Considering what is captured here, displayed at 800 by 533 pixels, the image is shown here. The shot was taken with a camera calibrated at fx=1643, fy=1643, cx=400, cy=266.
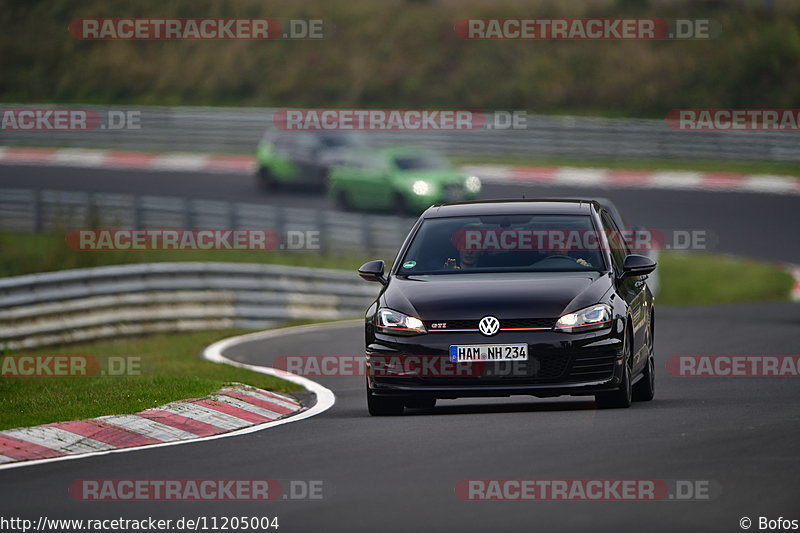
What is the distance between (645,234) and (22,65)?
1801 inches

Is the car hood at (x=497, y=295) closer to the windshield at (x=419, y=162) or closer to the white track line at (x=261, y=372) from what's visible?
the white track line at (x=261, y=372)

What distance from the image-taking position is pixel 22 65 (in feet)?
196

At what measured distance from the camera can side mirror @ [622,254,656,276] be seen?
1212 cm

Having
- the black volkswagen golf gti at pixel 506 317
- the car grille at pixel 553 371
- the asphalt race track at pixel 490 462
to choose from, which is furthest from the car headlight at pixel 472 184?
the car grille at pixel 553 371

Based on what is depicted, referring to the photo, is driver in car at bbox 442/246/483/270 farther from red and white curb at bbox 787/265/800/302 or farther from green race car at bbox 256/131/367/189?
green race car at bbox 256/131/367/189

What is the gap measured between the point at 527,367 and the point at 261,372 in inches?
222

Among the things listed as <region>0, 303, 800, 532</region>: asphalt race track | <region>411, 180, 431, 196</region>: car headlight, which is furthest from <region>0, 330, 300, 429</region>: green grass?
<region>411, 180, 431, 196</region>: car headlight

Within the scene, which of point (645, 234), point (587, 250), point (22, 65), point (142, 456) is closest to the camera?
point (142, 456)

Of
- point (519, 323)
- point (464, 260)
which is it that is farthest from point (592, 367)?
point (464, 260)

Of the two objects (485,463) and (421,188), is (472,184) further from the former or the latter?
(485,463)

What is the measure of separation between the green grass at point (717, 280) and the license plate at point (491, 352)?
57.5 feet

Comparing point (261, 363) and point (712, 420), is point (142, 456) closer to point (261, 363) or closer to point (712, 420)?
point (712, 420)

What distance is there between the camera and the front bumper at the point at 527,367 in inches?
445

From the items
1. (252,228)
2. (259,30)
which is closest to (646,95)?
(259,30)
